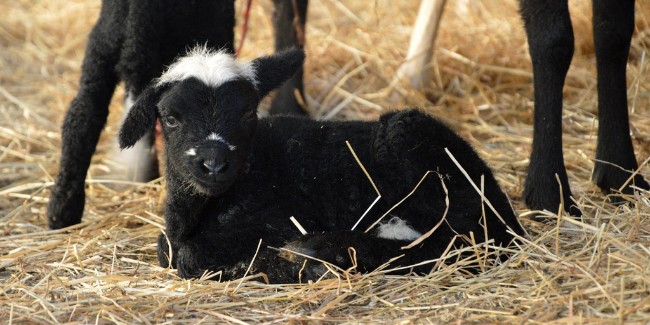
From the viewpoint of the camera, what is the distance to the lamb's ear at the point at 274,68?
3.65 m

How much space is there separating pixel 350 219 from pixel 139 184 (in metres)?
2.04

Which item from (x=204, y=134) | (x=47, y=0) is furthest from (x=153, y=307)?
(x=47, y=0)

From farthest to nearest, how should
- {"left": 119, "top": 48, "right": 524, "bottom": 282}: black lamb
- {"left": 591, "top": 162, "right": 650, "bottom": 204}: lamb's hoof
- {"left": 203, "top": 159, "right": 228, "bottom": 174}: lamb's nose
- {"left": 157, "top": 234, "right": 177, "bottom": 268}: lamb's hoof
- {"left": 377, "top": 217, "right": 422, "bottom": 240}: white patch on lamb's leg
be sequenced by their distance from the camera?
{"left": 591, "top": 162, "right": 650, "bottom": 204}: lamb's hoof → {"left": 157, "top": 234, "right": 177, "bottom": 268}: lamb's hoof → {"left": 377, "top": 217, "right": 422, "bottom": 240}: white patch on lamb's leg → {"left": 119, "top": 48, "right": 524, "bottom": 282}: black lamb → {"left": 203, "top": 159, "right": 228, "bottom": 174}: lamb's nose

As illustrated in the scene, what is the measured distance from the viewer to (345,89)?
6992mm

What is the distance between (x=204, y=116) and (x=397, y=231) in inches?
49.7

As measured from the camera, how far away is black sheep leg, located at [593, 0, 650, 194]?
13.8ft

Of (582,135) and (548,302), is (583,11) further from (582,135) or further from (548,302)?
(548,302)

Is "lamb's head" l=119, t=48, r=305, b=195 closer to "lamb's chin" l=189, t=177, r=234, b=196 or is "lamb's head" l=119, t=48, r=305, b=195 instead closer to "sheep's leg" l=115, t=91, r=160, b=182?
"lamb's chin" l=189, t=177, r=234, b=196

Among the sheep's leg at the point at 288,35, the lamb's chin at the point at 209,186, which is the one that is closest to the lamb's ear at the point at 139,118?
the lamb's chin at the point at 209,186

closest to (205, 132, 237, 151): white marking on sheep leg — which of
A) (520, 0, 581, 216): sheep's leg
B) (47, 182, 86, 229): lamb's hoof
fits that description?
(47, 182, 86, 229): lamb's hoof

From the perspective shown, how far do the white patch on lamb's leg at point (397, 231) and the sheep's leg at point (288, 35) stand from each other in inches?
103

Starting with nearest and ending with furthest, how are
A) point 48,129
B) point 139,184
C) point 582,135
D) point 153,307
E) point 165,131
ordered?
point 153,307, point 165,131, point 139,184, point 582,135, point 48,129

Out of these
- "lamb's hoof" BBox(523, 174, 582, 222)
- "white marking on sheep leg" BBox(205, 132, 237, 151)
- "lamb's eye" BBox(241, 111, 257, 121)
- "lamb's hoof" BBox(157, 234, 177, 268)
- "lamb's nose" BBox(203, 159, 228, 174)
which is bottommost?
"lamb's hoof" BBox(157, 234, 177, 268)

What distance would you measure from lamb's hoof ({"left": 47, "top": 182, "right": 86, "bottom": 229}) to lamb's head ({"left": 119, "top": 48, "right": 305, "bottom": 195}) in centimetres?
109
